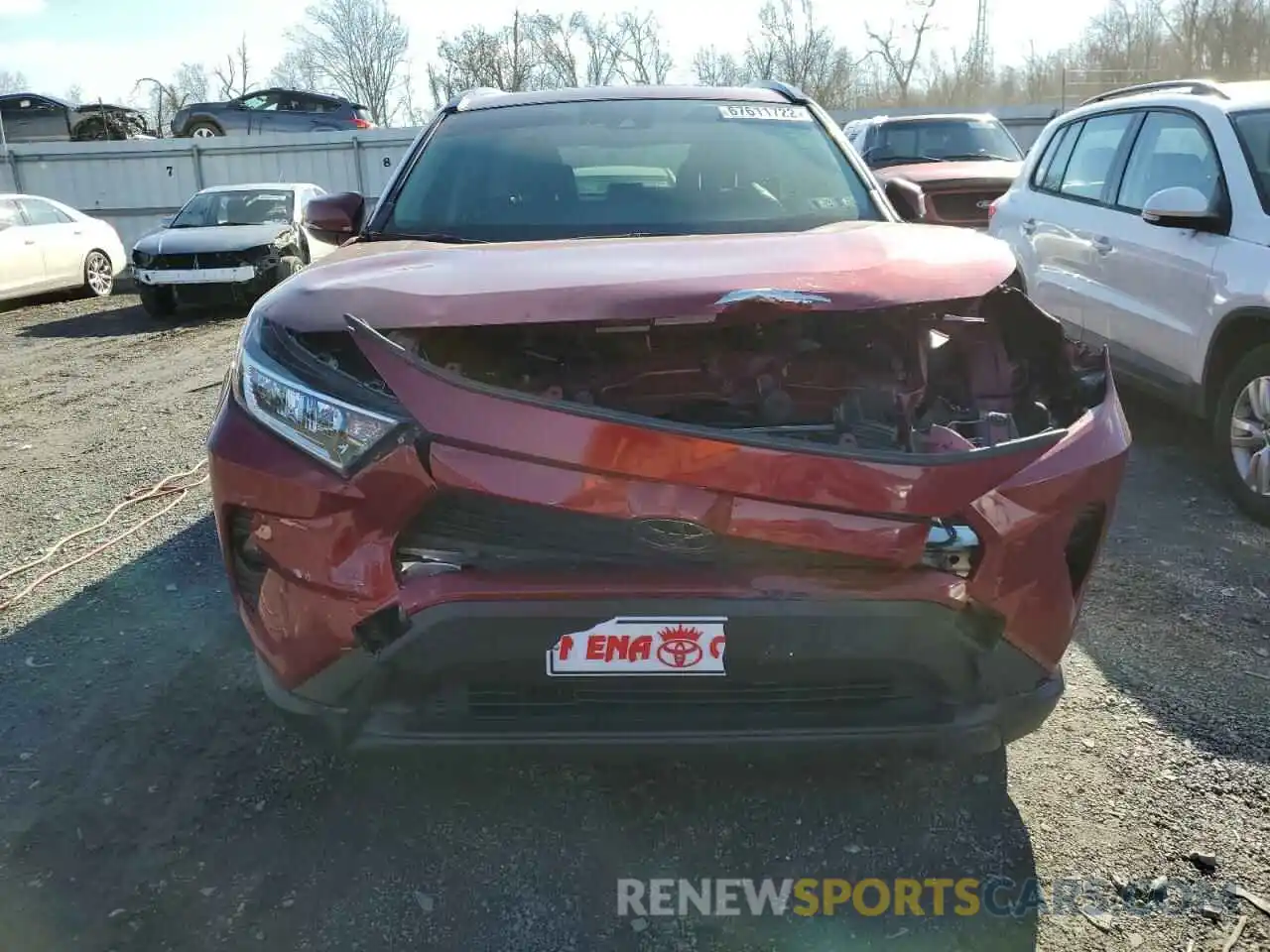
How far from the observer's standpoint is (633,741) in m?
1.99

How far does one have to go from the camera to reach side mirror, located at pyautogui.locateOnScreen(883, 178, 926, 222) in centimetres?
353

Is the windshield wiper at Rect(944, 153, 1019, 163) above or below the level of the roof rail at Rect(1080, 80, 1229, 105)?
below

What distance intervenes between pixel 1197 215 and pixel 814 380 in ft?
9.03

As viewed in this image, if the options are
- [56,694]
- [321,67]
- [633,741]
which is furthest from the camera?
[321,67]

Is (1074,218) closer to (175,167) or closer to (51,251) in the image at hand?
(51,251)

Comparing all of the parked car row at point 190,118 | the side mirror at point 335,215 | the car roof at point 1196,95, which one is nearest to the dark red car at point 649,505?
the side mirror at point 335,215

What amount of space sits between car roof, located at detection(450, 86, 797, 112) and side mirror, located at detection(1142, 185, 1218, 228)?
1.64 m

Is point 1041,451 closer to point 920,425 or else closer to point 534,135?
point 920,425

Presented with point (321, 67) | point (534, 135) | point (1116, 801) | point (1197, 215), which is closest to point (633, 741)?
point (1116, 801)

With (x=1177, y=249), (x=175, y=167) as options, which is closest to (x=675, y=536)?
(x=1177, y=249)

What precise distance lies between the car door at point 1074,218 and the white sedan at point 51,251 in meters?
11.1

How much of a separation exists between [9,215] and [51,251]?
0.58 meters

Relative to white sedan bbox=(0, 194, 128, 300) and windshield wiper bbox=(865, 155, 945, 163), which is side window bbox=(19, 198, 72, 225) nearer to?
white sedan bbox=(0, 194, 128, 300)

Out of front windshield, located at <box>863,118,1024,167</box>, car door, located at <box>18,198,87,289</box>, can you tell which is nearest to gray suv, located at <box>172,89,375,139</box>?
car door, located at <box>18,198,87,289</box>
